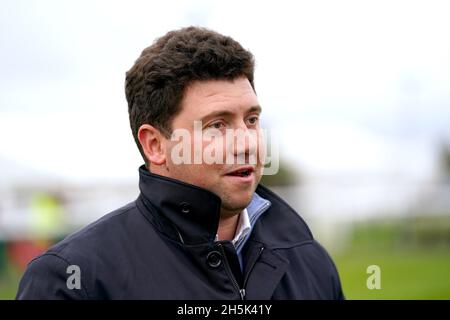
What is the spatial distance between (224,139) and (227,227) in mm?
426

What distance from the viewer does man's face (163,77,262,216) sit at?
10.7ft

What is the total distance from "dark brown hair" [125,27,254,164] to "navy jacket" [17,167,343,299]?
31 centimetres

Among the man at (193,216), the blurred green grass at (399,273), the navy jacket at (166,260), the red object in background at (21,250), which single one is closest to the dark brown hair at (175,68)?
the man at (193,216)

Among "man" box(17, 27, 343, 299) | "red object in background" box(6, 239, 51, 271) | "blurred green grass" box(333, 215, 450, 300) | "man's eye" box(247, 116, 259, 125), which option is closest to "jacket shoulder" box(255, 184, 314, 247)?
"man" box(17, 27, 343, 299)

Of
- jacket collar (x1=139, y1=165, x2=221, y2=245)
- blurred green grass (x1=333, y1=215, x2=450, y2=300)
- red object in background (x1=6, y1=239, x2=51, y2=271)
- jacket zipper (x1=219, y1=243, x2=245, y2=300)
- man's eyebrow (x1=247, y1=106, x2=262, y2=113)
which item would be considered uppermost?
man's eyebrow (x1=247, y1=106, x2=262, y2=113)

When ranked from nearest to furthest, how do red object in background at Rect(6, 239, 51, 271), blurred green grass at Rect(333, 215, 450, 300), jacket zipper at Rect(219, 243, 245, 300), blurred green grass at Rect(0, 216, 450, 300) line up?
jacket zipper at Rect(219, 243, 245, 300), blurred green grass at Rect(0, 216, 450, 300), blurred green grass at Rect(333, 215, 450, 300), red object in background at Rect(6, 239, 51, 271)

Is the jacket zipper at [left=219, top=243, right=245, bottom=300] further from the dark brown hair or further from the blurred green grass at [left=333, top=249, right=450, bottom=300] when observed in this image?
the blurred green grass at [left=333, top=249, right=450, bottom=300]

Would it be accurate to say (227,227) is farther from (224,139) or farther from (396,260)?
(396,260)

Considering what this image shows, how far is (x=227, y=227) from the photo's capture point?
340 centimetres

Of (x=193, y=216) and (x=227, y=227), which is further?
(x=227, y=227)

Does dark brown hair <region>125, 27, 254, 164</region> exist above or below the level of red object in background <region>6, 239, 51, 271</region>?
above

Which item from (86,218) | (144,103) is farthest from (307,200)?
(144,103)

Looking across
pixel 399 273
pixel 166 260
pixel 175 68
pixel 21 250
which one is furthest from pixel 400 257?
pixel 166 260

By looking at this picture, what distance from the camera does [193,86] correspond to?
3.35 metres
